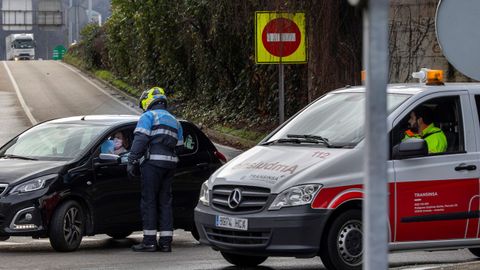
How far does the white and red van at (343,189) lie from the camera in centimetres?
916

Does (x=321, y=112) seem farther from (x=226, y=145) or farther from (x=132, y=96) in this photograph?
(x=132, y=96)

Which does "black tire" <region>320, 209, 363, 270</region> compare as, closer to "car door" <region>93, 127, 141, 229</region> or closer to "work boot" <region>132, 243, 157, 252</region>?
"work boot" <region>132, 243, 157, 252</region>

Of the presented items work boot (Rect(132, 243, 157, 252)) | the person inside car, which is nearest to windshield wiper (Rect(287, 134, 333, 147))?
work boot (Rect(132, 243, 157, 252))

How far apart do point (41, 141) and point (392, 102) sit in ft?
14.7

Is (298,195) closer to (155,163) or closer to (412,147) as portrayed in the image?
(412,147)

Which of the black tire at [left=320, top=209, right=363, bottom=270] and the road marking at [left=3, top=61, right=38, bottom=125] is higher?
the road marking at [left=3, top=61, right=38, bottom=125]

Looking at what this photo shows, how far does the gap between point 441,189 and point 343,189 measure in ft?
3.03

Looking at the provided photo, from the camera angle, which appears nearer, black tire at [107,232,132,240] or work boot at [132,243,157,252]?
work boot at [132,243,157,252]

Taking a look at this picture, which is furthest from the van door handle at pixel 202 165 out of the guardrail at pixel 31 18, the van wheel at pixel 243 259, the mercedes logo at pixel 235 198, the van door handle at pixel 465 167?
the guardrail at pixel 31 18

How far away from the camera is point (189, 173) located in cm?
1266

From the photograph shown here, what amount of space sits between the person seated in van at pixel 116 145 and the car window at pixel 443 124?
376 centimetres

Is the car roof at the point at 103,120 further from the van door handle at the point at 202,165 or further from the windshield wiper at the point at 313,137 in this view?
the windshield wiper at the point at 313,137

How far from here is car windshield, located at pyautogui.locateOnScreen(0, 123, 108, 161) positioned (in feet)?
39.9

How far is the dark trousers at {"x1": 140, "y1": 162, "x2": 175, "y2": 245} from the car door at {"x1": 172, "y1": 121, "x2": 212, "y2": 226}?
66 cm
